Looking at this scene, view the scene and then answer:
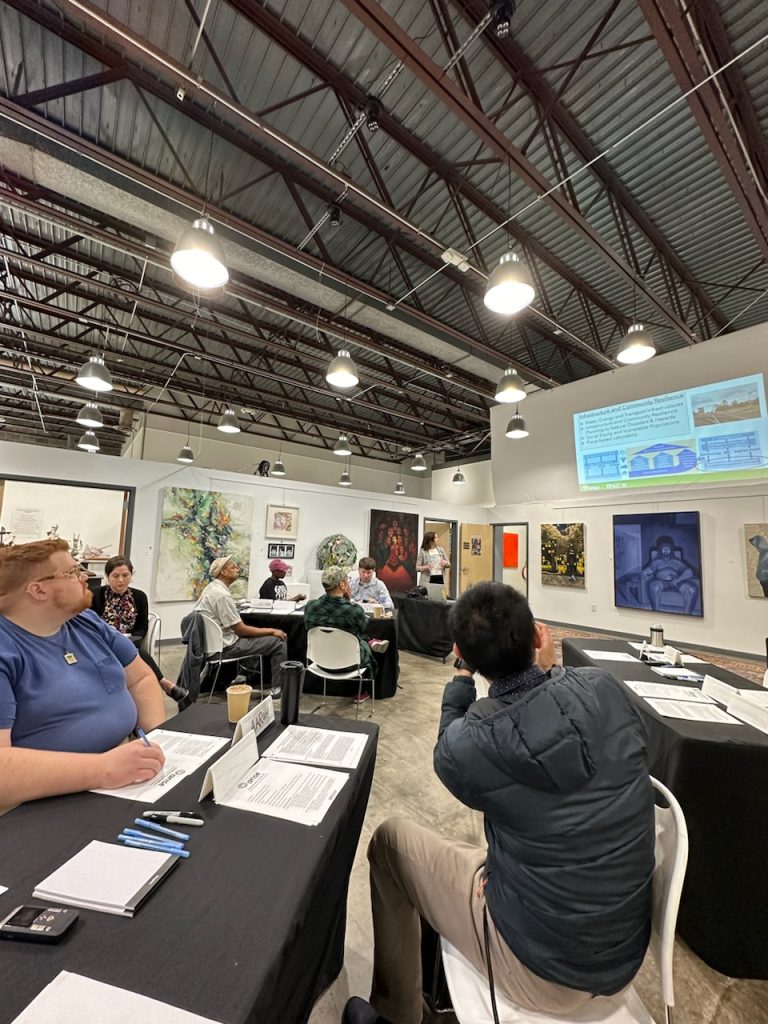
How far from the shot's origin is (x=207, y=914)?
696 mm

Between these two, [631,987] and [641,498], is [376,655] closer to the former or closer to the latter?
[631,987]

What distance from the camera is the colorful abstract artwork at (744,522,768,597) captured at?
220 inches

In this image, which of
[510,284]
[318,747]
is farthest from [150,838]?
[510,284]

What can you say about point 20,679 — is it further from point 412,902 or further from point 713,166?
point 713,166

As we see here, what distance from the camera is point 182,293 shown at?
536 centimetres

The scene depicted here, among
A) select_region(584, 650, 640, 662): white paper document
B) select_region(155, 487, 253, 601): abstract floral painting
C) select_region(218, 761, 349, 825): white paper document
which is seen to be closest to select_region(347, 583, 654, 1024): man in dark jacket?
select_region(218, 761, 349, 825): white paper document

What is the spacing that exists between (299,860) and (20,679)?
0.91m

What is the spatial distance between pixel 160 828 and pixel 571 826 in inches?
34.4

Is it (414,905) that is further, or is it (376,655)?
(376,655)

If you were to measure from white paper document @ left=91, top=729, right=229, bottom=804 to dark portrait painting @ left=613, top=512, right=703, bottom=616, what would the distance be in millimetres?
7214

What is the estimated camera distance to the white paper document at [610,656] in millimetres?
2544

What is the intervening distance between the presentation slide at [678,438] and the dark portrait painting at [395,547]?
4.46 meters

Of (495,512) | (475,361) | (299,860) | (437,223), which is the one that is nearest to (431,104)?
(437,223)

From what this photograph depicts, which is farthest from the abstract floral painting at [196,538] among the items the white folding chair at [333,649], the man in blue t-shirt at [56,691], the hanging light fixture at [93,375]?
the man in blue t-shirt at [56,691]
